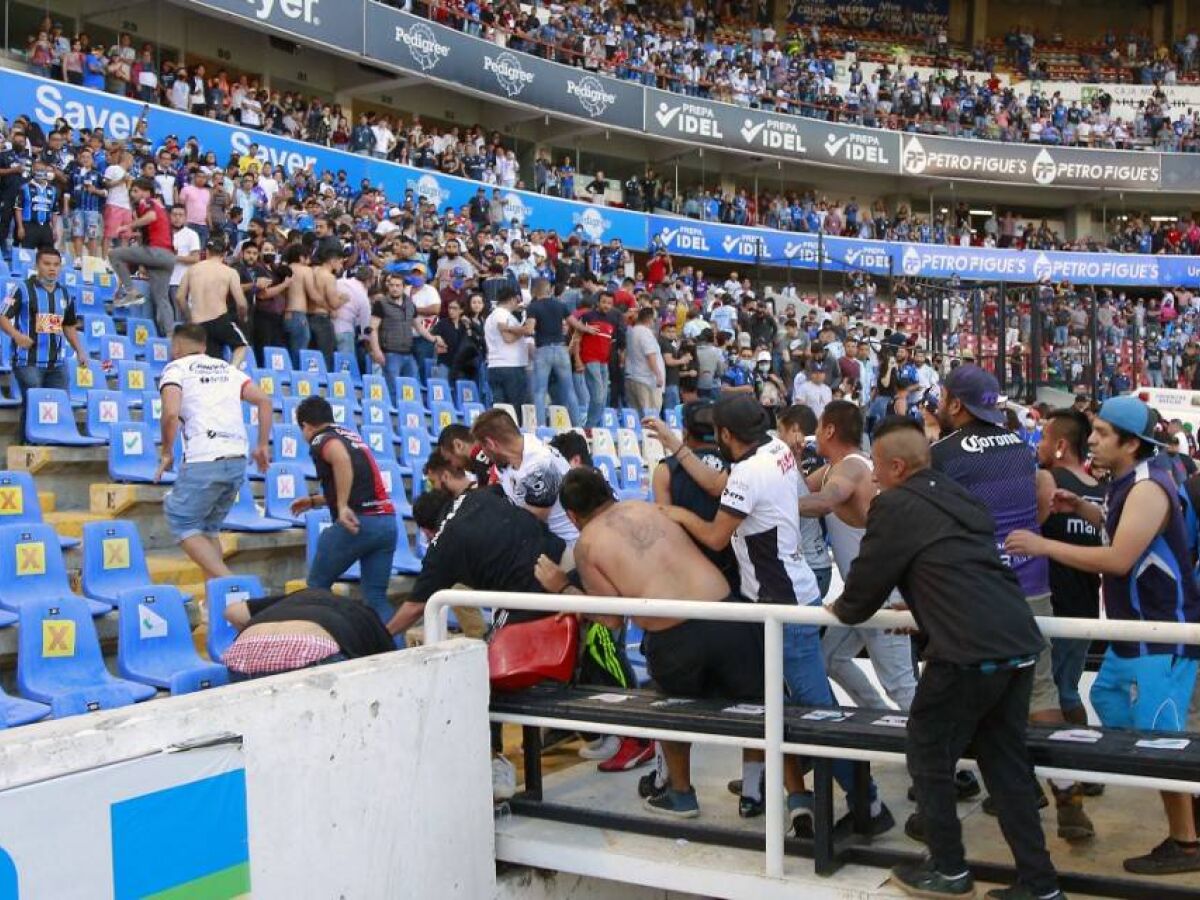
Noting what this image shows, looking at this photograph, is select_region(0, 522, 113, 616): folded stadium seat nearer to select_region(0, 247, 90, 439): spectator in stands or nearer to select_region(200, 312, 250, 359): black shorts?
select_region(0, 247, 90, 439): spectator in stands

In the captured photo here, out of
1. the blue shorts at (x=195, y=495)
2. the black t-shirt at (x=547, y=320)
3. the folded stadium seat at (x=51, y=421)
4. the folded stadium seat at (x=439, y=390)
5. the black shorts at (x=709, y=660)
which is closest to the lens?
the black shorts at (x=709, y=660)

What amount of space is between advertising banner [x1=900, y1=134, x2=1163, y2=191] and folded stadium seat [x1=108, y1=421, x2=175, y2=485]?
3090 cm

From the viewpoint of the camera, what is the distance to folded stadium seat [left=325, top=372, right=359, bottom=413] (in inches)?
413

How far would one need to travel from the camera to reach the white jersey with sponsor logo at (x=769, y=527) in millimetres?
4355

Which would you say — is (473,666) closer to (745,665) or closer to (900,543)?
(745,665)

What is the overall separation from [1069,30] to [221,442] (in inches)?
1744

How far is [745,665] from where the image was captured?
4.40 m

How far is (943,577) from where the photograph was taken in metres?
3.42

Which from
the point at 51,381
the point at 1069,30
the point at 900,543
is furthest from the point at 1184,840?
the point at 1069,30

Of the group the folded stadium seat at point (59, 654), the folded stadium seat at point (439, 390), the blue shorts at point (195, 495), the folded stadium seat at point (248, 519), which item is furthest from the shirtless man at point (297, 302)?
the folded stadium seat at point (59, 654)

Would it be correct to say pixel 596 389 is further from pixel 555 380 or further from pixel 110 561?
pixel 110 561

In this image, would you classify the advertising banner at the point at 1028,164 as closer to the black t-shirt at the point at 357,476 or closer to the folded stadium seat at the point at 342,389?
the folded stadium seat at the point at 342,389

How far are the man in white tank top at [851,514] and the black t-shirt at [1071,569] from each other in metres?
0.60

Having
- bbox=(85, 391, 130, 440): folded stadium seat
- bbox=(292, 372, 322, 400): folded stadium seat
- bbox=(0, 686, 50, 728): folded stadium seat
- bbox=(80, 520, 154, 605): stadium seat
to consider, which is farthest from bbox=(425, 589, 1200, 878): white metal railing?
bbox=(292, 372, 322, 400): folded stadium seat
